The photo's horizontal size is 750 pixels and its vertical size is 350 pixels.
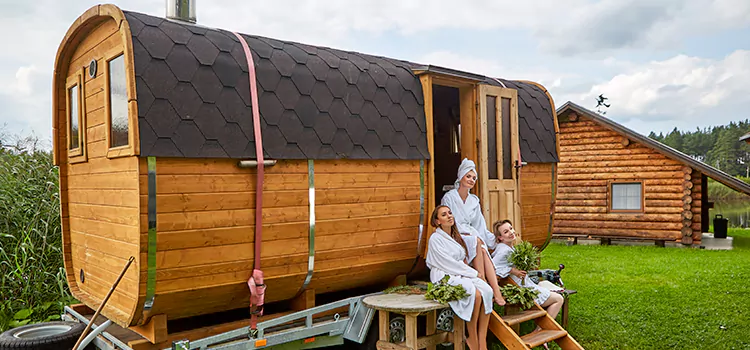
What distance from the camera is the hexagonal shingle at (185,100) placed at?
4.35 m

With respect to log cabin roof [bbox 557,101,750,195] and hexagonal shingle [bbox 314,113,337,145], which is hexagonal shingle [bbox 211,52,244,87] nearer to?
hexagonal shingle [bbox 314,113,337,145]

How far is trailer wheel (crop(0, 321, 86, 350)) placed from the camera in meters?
4.95

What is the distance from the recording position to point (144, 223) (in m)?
4.14

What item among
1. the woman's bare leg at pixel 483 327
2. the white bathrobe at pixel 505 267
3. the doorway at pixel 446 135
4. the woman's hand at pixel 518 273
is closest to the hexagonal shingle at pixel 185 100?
the woman's bare leg at pixel 483 327

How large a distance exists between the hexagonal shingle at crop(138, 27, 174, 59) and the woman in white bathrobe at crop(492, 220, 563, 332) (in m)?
3.93

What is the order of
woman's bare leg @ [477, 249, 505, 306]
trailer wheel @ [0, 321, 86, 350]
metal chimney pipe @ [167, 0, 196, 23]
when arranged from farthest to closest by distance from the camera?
metal chimney pipe @ [167, 0, 196, 23]
woman's bare leg @ [477, 249, 505, 306]
trailer wheel @ [0, 321, 86, 350]

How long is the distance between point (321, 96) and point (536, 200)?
3.56m

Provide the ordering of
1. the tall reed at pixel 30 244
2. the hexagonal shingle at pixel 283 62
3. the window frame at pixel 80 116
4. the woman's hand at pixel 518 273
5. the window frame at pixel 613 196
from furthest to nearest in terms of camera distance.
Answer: the window frame at pixel 613 196 < the tall reed at pixel 30 244 < the woman's hand at pixel 518 273 < the window frame at pixel 80 116 < the hexagonal shingle at pixel 283 62

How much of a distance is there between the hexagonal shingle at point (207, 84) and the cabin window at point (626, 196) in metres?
14.7

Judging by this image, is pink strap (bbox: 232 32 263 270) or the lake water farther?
the lake water

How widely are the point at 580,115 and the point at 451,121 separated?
34.3 ft

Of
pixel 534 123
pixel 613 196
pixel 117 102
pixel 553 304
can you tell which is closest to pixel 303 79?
pixel 117 102

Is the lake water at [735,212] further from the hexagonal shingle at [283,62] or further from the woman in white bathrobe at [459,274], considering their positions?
the hexagonal shingle at [283,62]

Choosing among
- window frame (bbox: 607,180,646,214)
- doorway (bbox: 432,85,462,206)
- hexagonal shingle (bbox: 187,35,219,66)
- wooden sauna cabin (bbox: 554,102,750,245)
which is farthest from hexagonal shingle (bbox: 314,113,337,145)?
window frame (bbox: 607,180,646,214)
